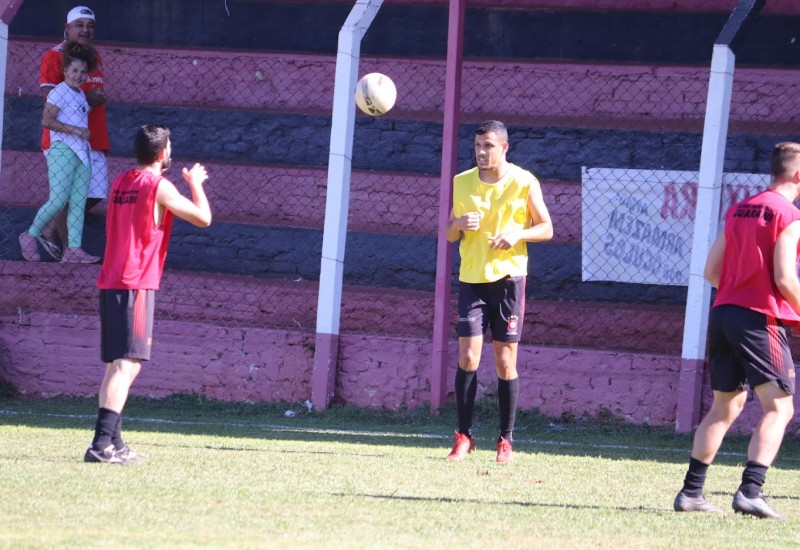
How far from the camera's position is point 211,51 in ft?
39.2

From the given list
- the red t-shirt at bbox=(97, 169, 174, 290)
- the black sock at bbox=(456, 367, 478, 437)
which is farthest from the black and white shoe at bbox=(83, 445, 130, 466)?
the black sock at bbox=(456, 367, 478, 437)

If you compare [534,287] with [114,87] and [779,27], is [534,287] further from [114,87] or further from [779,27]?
[114,87]

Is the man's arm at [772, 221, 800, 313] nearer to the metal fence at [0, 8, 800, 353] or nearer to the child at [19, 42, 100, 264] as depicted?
the metal fence at [0, 8, 800, 353]

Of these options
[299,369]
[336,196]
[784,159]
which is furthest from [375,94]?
[784,159]

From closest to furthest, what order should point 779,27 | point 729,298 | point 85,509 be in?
point 85,509 < point 729,298 < point 779,27

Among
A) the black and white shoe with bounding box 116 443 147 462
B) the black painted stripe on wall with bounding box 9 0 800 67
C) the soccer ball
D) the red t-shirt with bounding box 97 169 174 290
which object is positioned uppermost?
the black painted stripe on wall with bounding box 9 0 800 67

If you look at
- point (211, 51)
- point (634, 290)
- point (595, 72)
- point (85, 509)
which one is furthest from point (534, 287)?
point (85, 509)

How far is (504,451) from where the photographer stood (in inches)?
313

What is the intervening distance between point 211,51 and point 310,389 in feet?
10.8

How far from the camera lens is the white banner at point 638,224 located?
428 inches

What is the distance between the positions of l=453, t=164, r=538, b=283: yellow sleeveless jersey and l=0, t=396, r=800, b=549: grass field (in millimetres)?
1170

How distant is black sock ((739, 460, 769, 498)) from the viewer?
19.8 feet

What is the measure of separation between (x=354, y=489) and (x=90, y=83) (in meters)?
6.43

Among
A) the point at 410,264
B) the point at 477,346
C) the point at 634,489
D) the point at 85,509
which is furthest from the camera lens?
the point at 410,264
